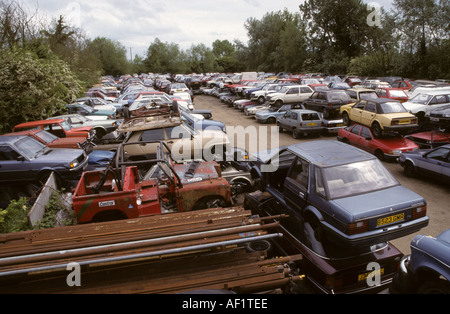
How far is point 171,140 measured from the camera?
9.65m

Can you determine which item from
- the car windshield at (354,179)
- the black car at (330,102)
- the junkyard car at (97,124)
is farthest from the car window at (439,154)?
the junkyard car at (97,124)

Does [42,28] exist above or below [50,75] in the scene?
above

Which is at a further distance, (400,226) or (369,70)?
(369,70)

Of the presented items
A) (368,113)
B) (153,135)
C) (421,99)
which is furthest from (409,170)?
(421,99)

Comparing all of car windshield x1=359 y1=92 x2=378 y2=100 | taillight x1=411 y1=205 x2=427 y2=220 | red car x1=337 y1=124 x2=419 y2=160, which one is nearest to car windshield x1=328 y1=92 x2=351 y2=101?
car windshield x1=359 y1=92 x2=378 y2=100

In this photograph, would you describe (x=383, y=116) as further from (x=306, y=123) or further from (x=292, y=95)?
(x=292, y=95)

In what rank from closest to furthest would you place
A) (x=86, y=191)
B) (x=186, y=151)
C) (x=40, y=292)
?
(x=40, y=292), (x=86, y=191), (x=186, y=151)

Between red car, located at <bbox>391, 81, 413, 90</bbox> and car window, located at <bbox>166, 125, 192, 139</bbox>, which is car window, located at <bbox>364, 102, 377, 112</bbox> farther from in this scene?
red car, located at <bbox>391, 81, 413, 90</bbox>

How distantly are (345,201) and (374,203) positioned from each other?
0.41 m

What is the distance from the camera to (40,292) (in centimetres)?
347

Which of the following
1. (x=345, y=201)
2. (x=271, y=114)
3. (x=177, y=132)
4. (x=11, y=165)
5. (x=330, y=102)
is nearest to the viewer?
(x=345, y=201)
